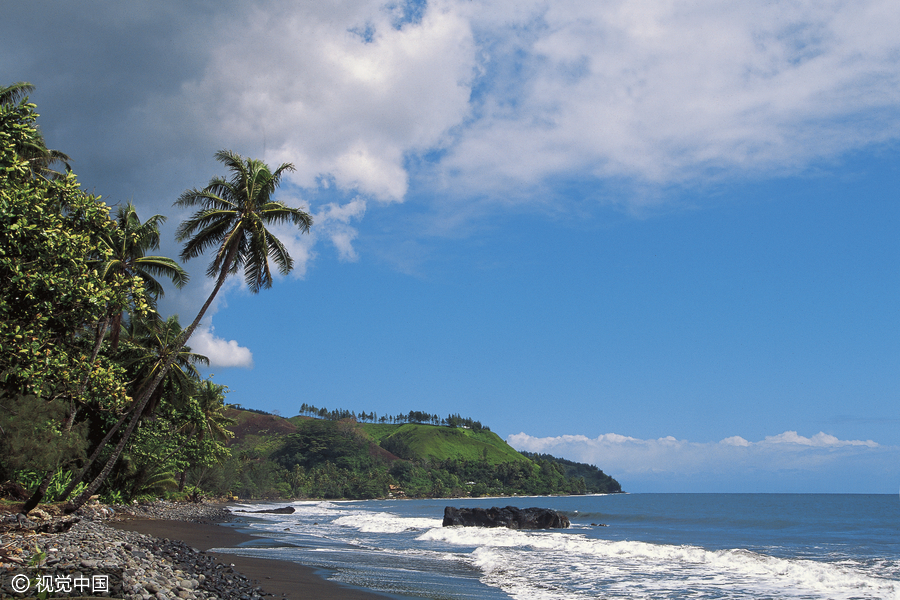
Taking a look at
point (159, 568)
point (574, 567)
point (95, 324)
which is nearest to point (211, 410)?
point (95, 324)

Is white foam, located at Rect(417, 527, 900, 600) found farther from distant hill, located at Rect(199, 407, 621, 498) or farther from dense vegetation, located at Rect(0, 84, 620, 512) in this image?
distant hill, located at Rect(199, 407, 621, 498)

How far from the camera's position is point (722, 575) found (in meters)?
20.0

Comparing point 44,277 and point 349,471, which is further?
point 349,471

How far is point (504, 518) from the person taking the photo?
143 ft

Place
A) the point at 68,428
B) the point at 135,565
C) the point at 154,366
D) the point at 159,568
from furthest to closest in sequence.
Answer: the point at 154,366 → the point at 68,428 → the point at 159,568 → the point at 135,565

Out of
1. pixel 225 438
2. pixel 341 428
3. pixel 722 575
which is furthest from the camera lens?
pixel 341 428

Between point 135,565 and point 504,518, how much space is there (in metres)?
36.4

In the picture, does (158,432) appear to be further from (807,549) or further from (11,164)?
(807,549)

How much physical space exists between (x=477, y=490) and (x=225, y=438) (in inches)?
5331

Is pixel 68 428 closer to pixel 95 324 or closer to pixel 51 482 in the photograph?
pixel 51 482

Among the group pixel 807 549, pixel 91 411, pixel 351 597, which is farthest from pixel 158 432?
pixel 807 549

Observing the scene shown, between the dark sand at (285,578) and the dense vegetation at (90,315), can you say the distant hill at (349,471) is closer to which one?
the dense vegetation at (90,315)

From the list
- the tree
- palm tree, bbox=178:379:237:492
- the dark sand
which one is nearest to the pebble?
the dark sand

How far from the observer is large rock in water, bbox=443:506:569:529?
42750mm
